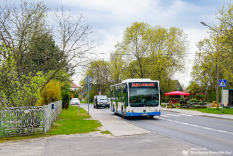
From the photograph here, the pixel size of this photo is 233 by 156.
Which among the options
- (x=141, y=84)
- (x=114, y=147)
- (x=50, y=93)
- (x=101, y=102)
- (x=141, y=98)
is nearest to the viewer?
(x=114, y=147)

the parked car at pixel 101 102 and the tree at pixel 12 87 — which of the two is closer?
the tree at pixel 12 87

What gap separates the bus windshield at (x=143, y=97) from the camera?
18.9 metres

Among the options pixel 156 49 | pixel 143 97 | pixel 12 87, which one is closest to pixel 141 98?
pixel 143 97

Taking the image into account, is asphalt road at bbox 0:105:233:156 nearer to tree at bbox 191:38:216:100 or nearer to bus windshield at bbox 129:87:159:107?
bus windshield at bbox 129:87:159:107

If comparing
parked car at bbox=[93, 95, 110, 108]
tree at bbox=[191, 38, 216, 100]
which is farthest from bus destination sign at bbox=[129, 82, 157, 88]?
tree at bbox=[191, 38, 216, 100]

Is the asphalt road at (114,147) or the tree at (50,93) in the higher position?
the tree at (50,93)

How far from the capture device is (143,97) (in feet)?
62.7

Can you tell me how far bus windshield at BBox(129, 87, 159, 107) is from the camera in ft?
62.1

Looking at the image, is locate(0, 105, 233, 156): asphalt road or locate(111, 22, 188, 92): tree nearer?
locate(0, 105, 233, 156): asphalt road

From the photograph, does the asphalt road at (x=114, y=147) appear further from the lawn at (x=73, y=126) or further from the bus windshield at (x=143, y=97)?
the bus windshield at (x=143, y=97)

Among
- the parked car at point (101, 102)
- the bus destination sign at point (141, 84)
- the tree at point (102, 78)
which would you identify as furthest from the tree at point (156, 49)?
the bus destination sign at point (141, 84)

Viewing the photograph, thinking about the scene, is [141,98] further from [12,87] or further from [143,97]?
[12,87]

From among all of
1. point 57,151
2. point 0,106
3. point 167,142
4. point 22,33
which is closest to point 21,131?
point 0,106

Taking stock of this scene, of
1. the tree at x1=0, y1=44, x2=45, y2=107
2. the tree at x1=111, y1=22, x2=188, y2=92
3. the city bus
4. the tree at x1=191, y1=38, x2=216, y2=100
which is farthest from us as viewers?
the tree at x1=191, y1=38, x2=216, y2=100
